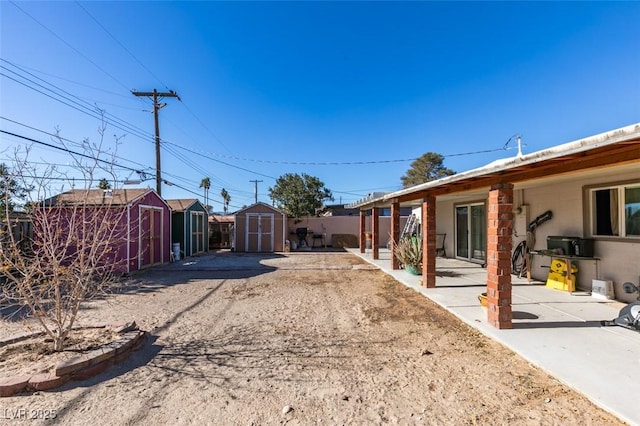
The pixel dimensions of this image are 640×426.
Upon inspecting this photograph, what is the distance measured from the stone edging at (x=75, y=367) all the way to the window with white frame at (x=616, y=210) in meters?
7.63

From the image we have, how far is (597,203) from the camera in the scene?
217 inches

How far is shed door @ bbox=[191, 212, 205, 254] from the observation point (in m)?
14.2

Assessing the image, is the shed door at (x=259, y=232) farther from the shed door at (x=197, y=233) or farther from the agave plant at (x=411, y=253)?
the agave plant at (x=411, y=253)

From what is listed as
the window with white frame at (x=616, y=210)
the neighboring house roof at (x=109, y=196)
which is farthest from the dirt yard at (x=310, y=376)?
the neighboring house roof at (x=109, y=196)

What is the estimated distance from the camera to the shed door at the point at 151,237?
9.65 metres

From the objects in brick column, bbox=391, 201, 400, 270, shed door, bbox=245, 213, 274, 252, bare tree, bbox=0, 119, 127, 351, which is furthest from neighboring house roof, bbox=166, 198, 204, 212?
bare tree, bbox=0, 119, 127, 351

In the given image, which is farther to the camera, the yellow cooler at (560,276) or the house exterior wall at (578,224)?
the yellow cooler at (560,276)

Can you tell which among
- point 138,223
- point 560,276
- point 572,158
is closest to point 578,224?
point 560,276

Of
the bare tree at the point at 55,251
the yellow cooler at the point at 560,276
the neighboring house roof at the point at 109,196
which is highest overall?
the neighboring house roof at the point at 109,196

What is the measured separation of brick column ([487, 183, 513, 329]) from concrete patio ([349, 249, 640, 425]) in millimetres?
205

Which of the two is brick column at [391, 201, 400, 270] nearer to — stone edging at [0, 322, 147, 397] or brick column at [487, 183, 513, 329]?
brick column at [487, 183, 513, 329]

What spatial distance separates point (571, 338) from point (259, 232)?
13.8 m

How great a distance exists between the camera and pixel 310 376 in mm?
2732

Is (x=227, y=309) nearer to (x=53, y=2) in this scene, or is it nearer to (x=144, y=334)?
(x=144, y=334)
